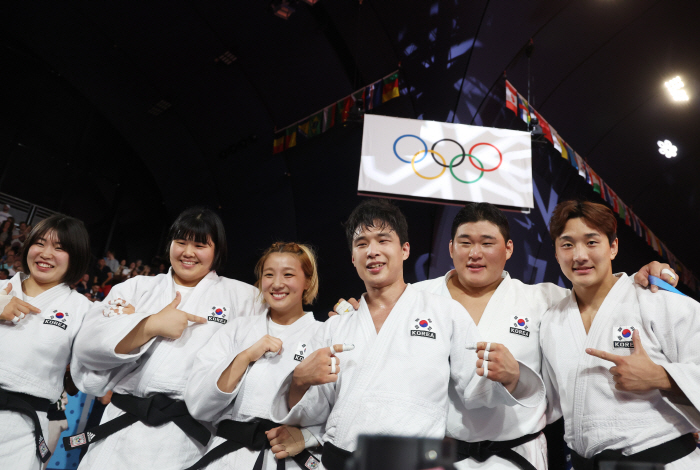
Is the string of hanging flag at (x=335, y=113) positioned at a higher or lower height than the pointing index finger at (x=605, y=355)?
higher

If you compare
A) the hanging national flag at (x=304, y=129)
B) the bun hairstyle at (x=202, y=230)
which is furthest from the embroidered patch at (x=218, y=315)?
the hanging national flag at (x=304, y=129)

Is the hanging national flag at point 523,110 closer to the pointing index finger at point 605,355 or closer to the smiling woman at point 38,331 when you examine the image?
the pointing index finger at point 605,355

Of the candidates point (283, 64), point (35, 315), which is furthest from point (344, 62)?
point (35, 315)

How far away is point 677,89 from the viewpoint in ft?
28.2

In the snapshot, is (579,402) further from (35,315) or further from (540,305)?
(35,315)

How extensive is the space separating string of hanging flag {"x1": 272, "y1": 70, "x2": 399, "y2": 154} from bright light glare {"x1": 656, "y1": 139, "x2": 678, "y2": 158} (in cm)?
631

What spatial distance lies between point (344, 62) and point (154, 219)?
6644 millimetres

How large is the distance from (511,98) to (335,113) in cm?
299

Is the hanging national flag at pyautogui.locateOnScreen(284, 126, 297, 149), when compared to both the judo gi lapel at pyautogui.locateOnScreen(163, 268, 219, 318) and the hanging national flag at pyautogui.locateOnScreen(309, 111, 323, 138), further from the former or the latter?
the judo gi lapel at pyautogui.locateOnScreen(163, 268, 219, 318)

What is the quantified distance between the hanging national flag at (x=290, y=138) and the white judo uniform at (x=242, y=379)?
22.8 feet

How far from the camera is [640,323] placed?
186 cm

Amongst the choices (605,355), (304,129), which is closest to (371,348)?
(605,355)

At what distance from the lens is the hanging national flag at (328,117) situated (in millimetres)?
7988

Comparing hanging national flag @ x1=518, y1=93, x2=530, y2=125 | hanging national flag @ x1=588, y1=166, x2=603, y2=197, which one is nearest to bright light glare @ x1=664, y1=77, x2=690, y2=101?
hanging national flag @ x1=588, y1=166, x2=603, y2=197
